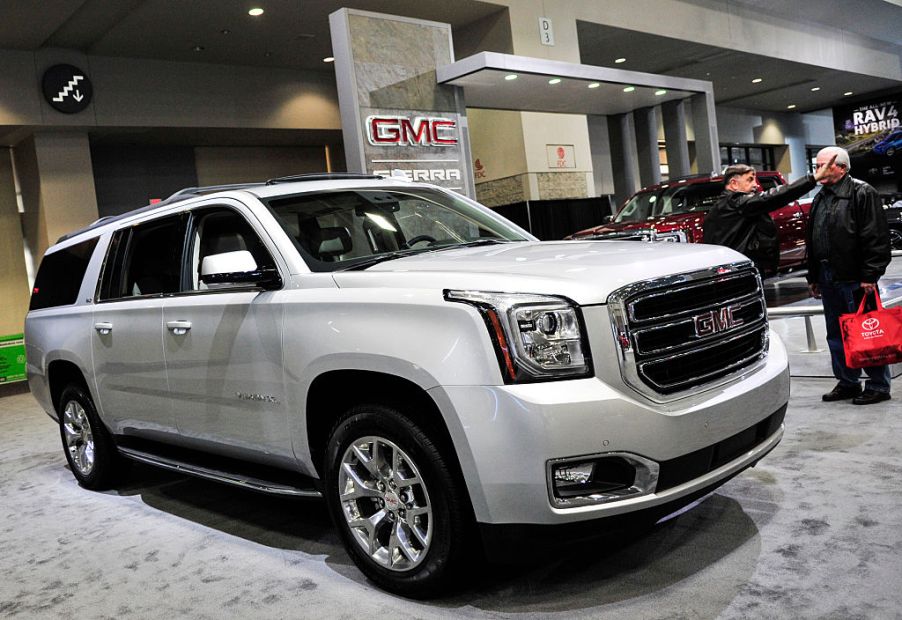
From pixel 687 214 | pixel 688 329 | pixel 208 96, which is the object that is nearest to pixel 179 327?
pixel 688 329

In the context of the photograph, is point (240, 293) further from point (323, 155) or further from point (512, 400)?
point (323, 155)

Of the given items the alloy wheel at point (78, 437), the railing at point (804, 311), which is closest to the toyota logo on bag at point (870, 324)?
the railing at point (804, 311)

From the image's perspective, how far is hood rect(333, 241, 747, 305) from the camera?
277cm

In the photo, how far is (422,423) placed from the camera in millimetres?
2891

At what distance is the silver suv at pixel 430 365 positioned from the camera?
105 inches

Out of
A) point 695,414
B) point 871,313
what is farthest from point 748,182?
point 695,414

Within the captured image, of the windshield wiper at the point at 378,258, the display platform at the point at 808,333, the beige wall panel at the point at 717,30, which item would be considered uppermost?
the beige wall panel at the point at 717,30

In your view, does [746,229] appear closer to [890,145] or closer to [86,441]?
[86,441]

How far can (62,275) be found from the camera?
5.45m

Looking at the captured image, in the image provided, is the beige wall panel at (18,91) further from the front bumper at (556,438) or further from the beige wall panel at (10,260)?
the front bumper at (556,438)

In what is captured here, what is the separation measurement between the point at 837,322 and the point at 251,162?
15650 millimetres

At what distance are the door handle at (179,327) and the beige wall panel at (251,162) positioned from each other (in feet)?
47.5

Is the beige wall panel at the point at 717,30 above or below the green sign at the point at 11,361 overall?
above

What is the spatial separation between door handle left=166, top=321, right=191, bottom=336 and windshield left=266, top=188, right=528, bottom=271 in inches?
28.8
